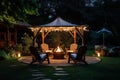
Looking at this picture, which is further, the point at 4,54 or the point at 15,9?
the point at 4,54

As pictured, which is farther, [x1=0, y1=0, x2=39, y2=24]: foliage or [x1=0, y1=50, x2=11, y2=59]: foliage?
[x1=0, y1=50, x2=11, y2=59]: foliage

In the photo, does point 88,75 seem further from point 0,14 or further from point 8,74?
point 0,14

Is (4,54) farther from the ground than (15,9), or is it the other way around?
(15,9)

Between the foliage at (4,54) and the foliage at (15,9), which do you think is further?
the foliage at (4,54)

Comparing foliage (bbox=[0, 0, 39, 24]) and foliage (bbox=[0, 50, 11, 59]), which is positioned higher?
foliage (bbox=[0, 0, 39, 24])

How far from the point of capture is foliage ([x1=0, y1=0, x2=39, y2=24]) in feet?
28.6

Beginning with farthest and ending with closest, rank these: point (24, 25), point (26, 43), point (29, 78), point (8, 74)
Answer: point (24, 25)
point (26, 43)
point (8, 74)
point (29, 78)

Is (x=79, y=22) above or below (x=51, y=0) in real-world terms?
below

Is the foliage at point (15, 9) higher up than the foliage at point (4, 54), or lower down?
higher up

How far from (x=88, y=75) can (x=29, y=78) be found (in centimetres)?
242

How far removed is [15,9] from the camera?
8891mm

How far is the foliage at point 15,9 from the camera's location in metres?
8.71

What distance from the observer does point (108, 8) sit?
39.0 metres

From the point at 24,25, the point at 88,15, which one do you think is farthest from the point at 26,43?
the point at 88,15
